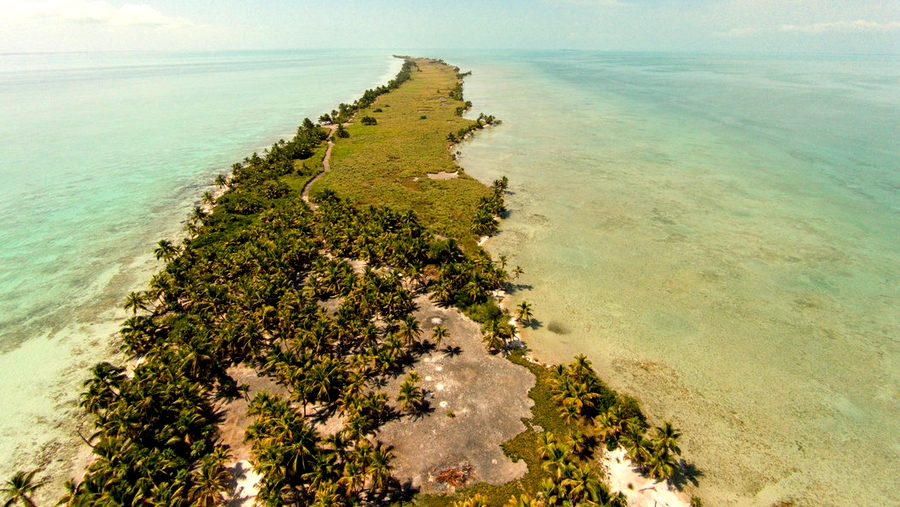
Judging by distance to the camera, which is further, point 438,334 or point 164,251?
point 164,251

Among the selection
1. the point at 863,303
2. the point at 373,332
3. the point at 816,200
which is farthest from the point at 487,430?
the point at 816,200

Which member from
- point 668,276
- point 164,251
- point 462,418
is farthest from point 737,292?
point 164,251

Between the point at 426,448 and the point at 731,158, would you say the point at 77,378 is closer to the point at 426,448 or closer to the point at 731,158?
the point at 426,448

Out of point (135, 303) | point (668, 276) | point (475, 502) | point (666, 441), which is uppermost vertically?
point (668, 276)

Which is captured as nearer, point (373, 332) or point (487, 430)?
point (487, 430)

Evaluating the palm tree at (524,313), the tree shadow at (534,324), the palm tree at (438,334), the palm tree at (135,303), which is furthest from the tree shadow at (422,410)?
the palm tree at (135,303)

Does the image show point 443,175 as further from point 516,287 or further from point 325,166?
point 516,287

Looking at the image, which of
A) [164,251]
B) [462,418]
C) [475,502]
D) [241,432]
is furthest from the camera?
[164,251]
